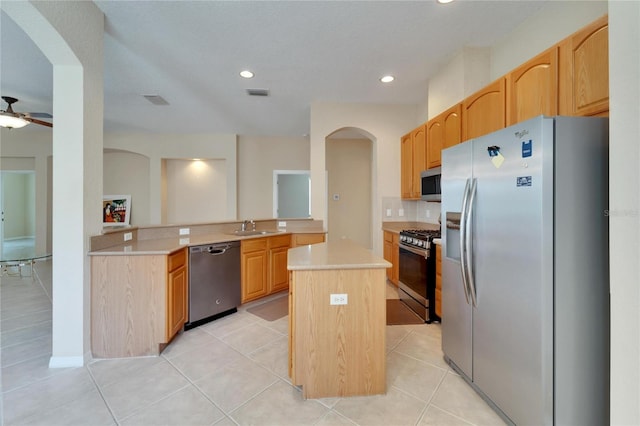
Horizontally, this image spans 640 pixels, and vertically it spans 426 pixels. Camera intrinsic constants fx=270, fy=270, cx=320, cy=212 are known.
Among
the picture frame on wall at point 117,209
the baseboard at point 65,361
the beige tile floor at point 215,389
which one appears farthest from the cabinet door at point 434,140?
the picture frame on wall at point 117,209

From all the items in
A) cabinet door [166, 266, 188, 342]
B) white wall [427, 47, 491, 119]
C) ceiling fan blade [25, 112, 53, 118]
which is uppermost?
ceiling fan blade [25, 112, 53, 118]

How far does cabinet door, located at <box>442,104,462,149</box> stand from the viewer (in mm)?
2787

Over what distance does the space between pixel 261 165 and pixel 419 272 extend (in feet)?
15.1

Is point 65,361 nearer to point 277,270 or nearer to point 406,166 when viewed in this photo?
point 277,270

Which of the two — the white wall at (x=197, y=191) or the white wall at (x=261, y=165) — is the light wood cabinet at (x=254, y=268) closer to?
the white wall at (x=261, y=165)

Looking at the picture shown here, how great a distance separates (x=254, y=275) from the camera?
3291mm

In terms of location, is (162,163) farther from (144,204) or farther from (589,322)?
(589,322)

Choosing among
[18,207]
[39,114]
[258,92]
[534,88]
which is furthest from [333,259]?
[18,207]

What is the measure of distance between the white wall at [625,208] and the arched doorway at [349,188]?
16.9ft

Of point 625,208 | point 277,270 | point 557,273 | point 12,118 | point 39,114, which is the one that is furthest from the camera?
point 39,114

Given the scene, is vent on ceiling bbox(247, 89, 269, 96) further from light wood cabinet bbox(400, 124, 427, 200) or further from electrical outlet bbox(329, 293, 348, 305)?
electrical outlet bbox(329, 293, 348, 305)

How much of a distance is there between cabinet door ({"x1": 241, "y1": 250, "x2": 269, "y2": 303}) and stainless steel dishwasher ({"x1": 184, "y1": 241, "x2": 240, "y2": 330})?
0.10 m

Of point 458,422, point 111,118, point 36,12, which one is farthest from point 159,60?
point 458,422

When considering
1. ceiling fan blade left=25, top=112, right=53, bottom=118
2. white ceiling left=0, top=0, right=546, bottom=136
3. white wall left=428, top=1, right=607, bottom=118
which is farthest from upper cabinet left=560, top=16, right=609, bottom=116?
ceiling fan blade left=25, top=112, right=53, bottom=118
